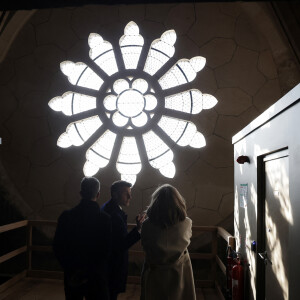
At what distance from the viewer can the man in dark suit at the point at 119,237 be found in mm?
2197

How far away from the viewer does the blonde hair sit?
6.43 feet

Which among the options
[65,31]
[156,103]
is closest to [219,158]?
[156,103]

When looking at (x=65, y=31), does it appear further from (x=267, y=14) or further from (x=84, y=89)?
(x=267, y=14)

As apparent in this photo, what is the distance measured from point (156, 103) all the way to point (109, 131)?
2.30 ft

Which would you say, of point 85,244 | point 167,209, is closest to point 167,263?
point 167,209

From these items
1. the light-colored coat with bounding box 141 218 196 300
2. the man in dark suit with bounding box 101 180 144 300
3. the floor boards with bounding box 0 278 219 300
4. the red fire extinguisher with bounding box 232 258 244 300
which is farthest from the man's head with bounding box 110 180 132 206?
the floor boards with bounding box 0 278 219 300

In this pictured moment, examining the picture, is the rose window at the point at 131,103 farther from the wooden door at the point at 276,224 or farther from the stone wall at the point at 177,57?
the wooden door at the point at 276,224

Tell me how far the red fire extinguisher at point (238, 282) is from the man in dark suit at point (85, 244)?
3.76ft

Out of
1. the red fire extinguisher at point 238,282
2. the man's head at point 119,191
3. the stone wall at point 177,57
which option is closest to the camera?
the man's head at point 119,191

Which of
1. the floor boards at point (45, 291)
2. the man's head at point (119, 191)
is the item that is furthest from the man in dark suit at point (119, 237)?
the floor boards at point (45, 291)

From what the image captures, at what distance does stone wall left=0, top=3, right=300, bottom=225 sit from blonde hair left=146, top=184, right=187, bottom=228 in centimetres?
237

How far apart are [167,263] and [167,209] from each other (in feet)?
1.05

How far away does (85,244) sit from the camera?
203 cm

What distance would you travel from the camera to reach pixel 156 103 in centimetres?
449
